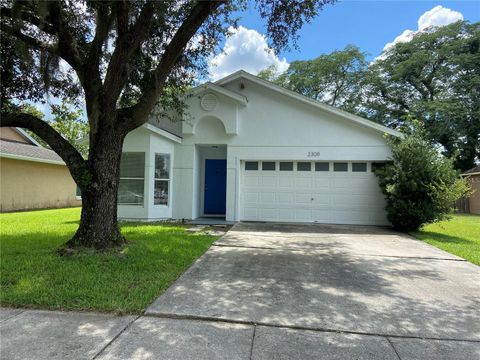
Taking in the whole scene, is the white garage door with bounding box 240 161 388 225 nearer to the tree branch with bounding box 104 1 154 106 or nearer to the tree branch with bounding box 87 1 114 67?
the tree branch with bounding box 104 1 154 106

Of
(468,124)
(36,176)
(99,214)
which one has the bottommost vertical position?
(99,214)

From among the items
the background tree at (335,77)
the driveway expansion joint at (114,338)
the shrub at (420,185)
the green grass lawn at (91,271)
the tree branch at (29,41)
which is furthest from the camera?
the background tree at (335,77)

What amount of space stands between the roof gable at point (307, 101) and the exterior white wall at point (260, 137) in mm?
214

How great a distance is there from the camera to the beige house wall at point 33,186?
16.5 m

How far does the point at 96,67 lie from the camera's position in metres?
7.41

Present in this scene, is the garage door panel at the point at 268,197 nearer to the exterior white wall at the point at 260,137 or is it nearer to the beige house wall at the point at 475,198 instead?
the exterior white wall at the point at 260,137

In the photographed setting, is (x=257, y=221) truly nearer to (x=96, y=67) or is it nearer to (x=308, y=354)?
(x=96, y=67)

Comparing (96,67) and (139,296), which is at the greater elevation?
(96,67)

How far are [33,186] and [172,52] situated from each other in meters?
14.7

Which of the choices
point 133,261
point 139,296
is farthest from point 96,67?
point 139,296

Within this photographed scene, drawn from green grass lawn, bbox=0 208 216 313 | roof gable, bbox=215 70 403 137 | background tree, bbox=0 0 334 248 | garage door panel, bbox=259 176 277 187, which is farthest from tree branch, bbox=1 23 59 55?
garage door panel, bbox=259 176 277 187

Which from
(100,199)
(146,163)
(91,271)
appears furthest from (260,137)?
(91,271)

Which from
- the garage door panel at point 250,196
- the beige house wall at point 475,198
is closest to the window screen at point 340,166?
Answer: the garage door panel at point 250,196

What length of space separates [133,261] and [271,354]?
385 cm
